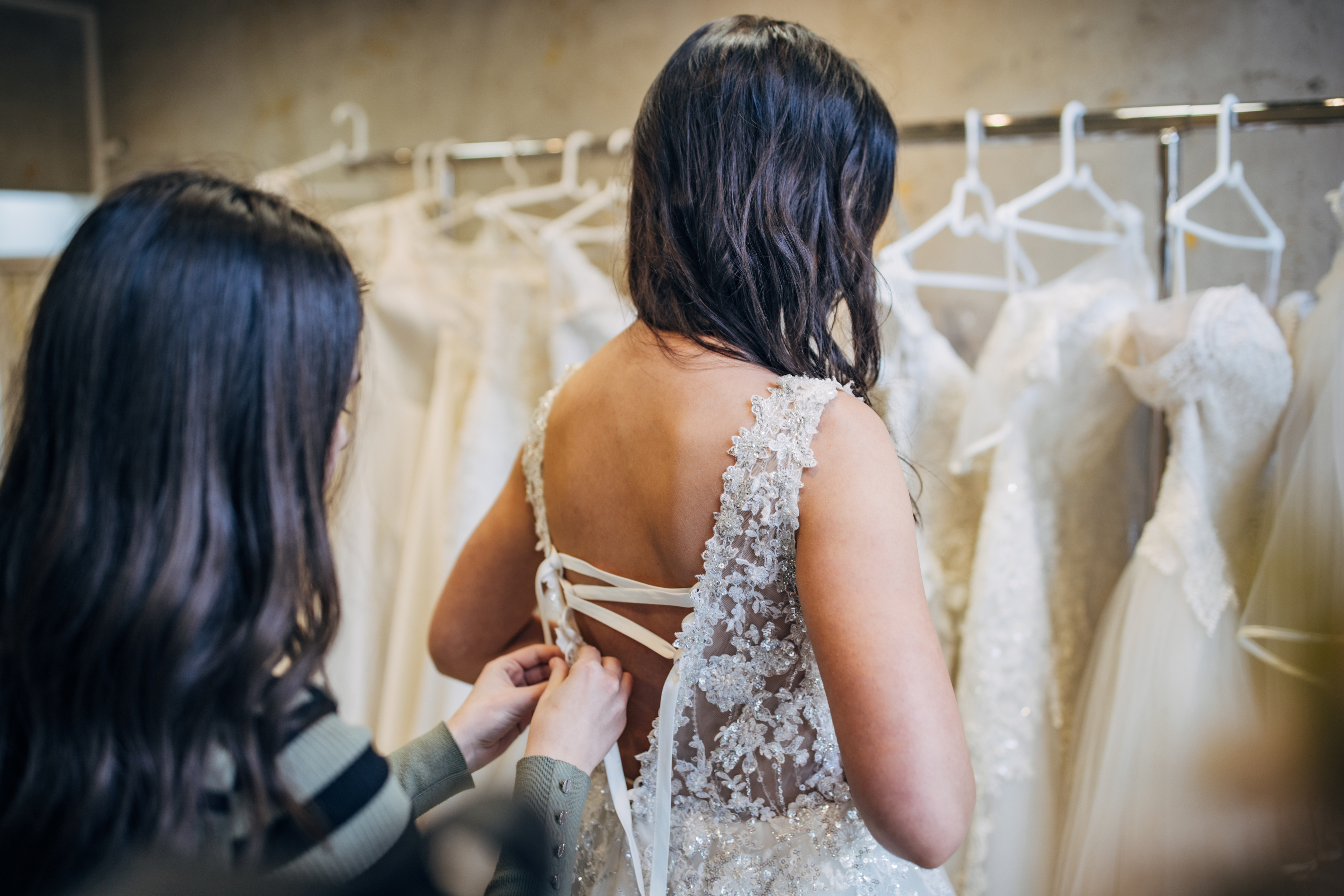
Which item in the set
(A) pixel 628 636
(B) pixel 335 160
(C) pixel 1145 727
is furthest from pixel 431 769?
(B) pixel 335 160

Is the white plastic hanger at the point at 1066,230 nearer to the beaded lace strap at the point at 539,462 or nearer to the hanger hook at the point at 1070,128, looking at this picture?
the hanger hook at the point at 1070,128

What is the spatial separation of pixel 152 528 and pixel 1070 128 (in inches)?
42.7

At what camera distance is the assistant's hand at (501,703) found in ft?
2.56

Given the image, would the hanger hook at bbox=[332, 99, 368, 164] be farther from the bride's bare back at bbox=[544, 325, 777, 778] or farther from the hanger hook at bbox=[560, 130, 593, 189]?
the bride's bare back at bbox=[544, 325, 777, 778]

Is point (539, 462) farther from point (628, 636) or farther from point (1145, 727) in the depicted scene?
point (1145, 727)

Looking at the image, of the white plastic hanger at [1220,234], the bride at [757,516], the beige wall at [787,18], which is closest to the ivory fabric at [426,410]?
the beige wall at [787,18]

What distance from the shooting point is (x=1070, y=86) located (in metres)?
1.41

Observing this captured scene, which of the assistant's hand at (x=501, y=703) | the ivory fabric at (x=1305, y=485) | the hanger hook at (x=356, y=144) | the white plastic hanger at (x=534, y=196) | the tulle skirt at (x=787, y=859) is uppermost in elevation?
the hanger hook at (x=356, y=144)

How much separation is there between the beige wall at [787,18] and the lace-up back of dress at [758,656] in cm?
44

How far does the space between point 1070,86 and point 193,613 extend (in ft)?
4.79

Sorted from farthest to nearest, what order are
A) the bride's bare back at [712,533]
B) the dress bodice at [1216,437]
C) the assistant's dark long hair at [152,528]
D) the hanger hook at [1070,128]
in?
the hanger hook at [1070,128] → the dress bodice at [1216,437] → the bride's bare back at [712,533] → the assistant's dark long hair at [152,528]

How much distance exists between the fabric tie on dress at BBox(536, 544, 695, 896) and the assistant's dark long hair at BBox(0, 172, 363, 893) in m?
0.29

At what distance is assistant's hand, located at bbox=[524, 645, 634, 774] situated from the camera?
713 mm

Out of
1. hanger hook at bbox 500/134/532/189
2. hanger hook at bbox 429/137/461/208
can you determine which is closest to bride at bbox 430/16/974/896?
hanger hook at bbox 500/134/532/189
